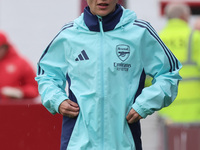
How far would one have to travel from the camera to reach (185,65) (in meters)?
7.57

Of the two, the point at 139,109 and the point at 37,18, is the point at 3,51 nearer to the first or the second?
the point at 139,109

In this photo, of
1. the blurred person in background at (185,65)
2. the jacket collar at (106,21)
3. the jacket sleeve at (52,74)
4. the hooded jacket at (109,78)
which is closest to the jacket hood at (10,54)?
the blurred person in background at (185,65)

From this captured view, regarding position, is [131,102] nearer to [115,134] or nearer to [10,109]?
[115,134]

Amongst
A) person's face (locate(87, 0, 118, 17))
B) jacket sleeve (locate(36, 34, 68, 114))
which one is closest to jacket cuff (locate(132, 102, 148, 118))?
jacket sleeve (locate(36, 34, 68, 114))

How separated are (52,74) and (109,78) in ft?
1.56

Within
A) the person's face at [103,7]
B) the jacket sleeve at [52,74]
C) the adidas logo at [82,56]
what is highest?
the person's face at [103,7]

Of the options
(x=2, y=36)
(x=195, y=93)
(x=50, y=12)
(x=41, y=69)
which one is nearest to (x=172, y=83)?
(x=41, y=69)

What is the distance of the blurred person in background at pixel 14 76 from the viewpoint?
8414 millimetres

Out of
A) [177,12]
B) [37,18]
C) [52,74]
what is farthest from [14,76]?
[37,18]

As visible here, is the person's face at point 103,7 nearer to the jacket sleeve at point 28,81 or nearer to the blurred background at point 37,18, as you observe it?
the jacket sleeve at point 28,81

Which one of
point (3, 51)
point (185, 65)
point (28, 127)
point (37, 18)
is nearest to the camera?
point (28, 127)

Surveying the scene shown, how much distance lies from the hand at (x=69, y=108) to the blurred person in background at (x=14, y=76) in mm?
4564

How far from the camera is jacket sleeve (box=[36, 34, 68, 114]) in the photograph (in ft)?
12.9

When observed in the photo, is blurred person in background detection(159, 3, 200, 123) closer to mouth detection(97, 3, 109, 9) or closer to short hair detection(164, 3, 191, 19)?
short hair detection(164, 3, 191, 19)
